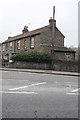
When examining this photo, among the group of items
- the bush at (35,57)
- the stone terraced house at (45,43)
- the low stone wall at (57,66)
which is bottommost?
the low stone wall at (57,66)

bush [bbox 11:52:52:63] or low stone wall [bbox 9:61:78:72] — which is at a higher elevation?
bush [bbox 11:52:52:63]

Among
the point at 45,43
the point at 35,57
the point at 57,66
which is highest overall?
the point at 45,43

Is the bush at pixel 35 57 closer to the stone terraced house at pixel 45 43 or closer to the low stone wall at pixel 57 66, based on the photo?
the low stone wall at pixel 57 66

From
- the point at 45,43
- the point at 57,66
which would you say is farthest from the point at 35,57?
the point at 45,43

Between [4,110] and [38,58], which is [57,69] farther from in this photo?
[4,110]

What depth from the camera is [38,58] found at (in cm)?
3219

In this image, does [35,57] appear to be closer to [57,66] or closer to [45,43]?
[57,66]

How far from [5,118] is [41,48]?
108 feet

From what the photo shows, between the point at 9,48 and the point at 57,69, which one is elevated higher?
the point at 9,48

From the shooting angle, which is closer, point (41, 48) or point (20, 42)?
point (41, 48)

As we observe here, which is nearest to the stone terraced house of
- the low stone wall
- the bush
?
the bush

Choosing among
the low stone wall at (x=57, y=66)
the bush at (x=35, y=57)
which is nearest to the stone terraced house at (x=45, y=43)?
the bush at (x=35, y=57)

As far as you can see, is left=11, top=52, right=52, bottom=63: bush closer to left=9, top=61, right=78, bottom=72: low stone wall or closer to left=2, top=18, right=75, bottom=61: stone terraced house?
left=9, top=61, right=78, bottom=72: low stone wall

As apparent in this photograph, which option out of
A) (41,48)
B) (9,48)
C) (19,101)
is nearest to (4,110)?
(19,101)
